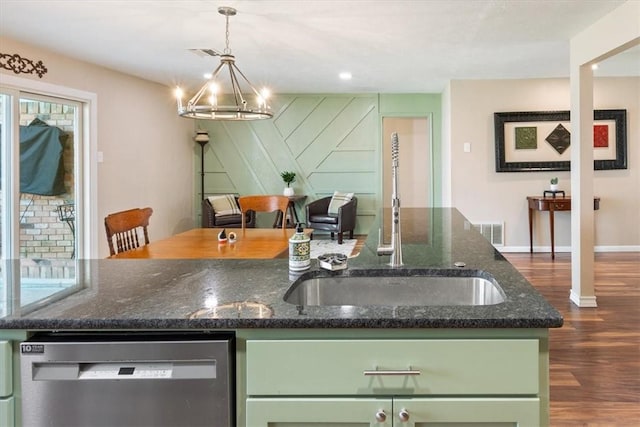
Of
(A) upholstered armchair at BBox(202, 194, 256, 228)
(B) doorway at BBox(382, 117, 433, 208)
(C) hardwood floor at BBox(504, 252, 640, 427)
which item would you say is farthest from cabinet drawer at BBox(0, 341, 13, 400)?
(B) doorway at BBox(382, 117, 433, 208)

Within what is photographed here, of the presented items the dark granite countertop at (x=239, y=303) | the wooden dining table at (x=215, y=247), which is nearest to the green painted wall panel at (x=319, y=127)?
the wooden dining table at (x=215, y=247)

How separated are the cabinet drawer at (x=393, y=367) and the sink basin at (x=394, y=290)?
1.47 feet

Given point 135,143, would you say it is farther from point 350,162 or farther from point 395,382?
point 395,382

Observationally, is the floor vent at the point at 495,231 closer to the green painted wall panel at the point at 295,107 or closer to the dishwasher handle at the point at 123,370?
the green painted wall panel at the point at 295,107

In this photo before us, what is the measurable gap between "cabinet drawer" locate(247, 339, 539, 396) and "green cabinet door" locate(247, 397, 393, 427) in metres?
0.02

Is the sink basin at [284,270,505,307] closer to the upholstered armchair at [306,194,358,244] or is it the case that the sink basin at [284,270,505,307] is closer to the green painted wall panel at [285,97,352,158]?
the upholstered armchair at [306,194,358,244]

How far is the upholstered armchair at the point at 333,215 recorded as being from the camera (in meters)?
6.83

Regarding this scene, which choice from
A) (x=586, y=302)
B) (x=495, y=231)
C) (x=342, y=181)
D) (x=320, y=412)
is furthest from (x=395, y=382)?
(x=342, y=181)

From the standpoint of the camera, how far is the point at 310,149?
24.8ft

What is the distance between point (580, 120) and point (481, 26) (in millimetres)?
1152

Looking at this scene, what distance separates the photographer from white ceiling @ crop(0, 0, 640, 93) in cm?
333

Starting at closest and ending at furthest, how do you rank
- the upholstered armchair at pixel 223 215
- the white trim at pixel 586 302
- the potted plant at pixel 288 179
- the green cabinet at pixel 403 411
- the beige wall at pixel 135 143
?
the green cabinet at pixel 403 411, the white trim at pixel 586 302, the beige wall at pixel 135 143, the upholstered armchair at pixel 223 215, the potted plant at pixel 288 179

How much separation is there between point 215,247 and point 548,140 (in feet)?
17.1

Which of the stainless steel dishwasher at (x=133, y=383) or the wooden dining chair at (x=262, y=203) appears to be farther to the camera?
the wooden dining chair at (x=262, y=203)
